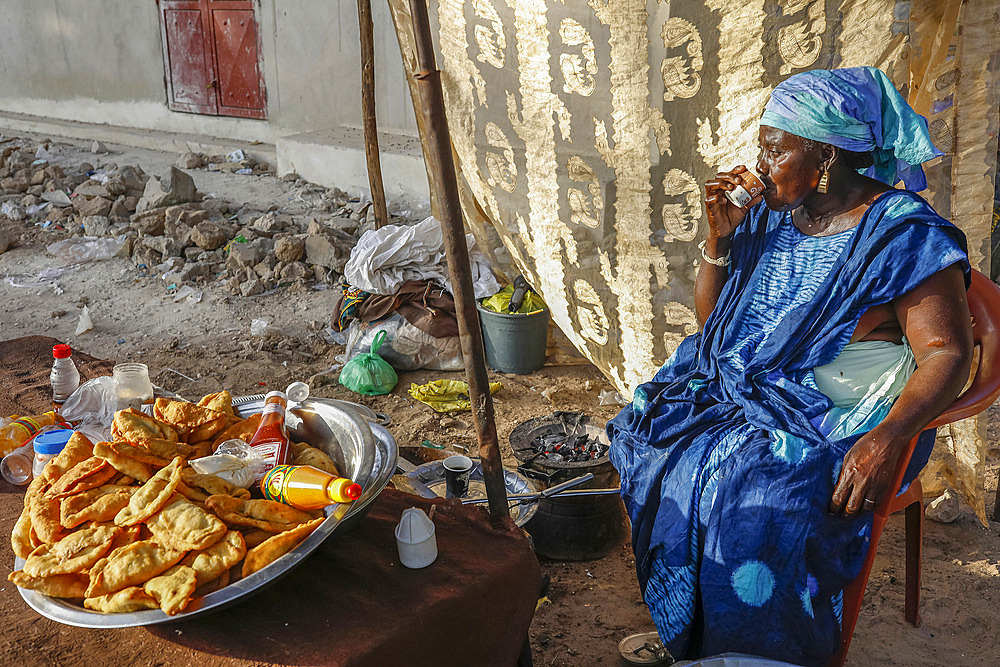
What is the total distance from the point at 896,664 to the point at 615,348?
1607 millimetres

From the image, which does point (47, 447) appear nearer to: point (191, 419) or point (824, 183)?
point (191, 419)

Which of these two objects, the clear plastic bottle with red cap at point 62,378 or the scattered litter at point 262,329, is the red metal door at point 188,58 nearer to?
the scattered litter at point 262,329

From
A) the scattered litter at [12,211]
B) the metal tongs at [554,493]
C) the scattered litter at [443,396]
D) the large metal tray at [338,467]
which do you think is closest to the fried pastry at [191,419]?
the large metal tray at [338,467]

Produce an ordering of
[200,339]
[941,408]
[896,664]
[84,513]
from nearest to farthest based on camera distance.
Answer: [84,513], [941,408], [896,664], [200,339]

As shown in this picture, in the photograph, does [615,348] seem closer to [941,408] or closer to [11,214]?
[941,408]

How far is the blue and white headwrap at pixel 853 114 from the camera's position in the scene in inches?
77.4

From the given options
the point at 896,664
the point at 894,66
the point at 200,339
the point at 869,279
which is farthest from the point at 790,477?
the point at 200,339

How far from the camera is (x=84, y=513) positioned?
1.50m

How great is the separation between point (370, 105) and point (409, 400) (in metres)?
1.91

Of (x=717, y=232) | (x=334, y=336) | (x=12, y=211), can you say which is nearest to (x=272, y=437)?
(x=717, y=232)

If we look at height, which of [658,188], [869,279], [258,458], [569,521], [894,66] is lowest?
[569,521]

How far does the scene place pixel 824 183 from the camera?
2057mm

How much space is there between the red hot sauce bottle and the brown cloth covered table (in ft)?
0.71

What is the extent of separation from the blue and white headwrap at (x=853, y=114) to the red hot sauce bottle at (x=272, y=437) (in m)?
1.41
